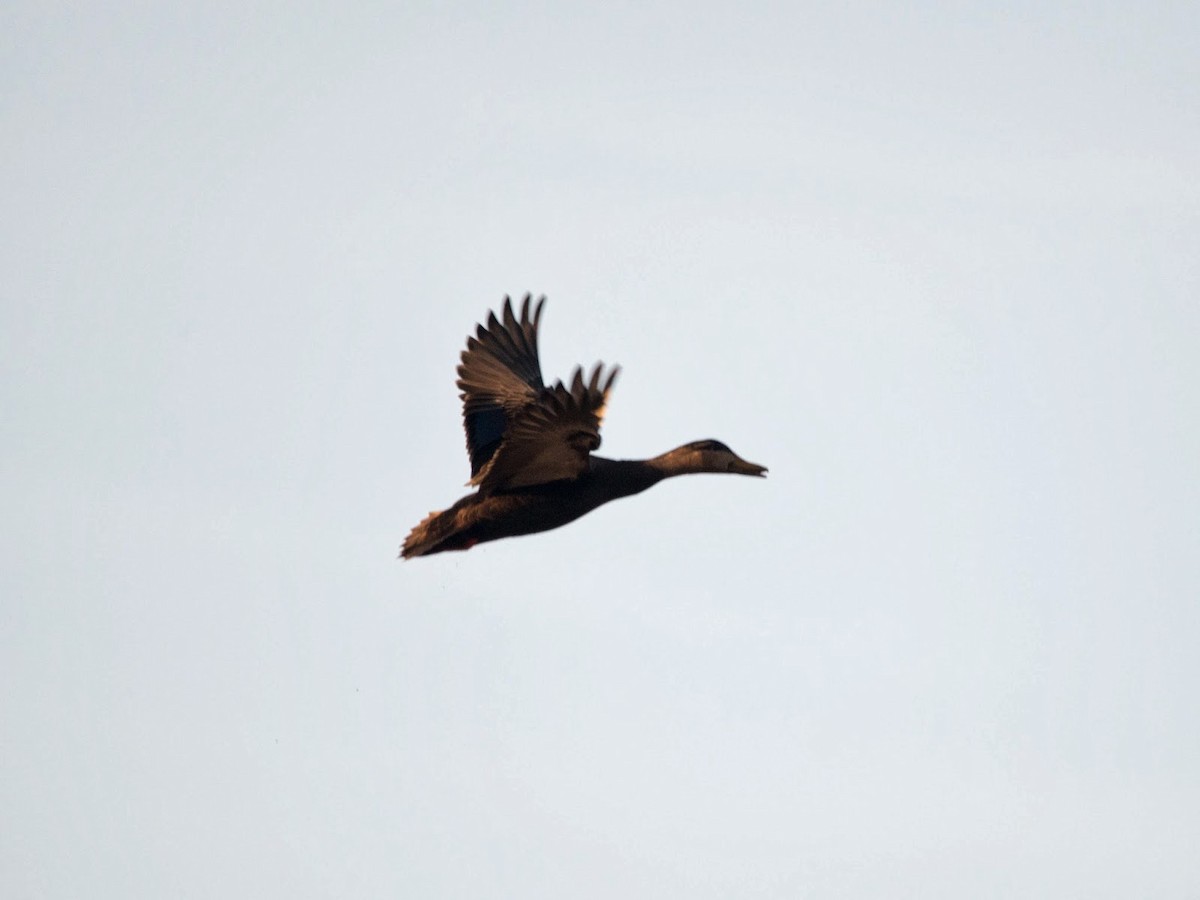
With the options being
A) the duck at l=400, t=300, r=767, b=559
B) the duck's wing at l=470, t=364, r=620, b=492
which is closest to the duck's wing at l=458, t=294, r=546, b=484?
the duck at l=400, t=300, r=767, b=559

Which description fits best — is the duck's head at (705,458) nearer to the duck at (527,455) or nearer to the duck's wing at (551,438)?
the duck at (527,455)

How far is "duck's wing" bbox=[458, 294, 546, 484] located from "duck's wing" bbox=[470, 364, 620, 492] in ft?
4.00

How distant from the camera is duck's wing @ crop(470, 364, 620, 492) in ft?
57.3

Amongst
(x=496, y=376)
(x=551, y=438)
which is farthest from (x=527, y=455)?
(x=496, y=376)

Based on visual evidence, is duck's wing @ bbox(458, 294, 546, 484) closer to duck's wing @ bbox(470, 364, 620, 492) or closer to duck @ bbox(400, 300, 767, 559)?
duck @ bbox(400, 300, 767, 559)

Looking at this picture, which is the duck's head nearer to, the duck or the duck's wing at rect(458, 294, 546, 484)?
the duck

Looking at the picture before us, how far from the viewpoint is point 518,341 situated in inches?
808

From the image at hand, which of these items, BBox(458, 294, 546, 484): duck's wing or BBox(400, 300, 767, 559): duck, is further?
BBox(458, 294, 546, 484): duck's wing

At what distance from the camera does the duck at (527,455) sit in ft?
58.9

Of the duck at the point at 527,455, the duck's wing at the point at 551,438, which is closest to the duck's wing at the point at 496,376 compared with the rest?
the duck at the point at 527,455

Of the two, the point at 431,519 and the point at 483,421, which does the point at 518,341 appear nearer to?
the point at 483,421

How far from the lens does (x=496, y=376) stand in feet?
67.1

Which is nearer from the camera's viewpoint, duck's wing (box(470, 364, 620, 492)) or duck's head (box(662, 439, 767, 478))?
duck's wing (box(470, 364, 620, 492))

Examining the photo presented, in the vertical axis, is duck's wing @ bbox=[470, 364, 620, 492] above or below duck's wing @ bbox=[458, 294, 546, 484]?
below
